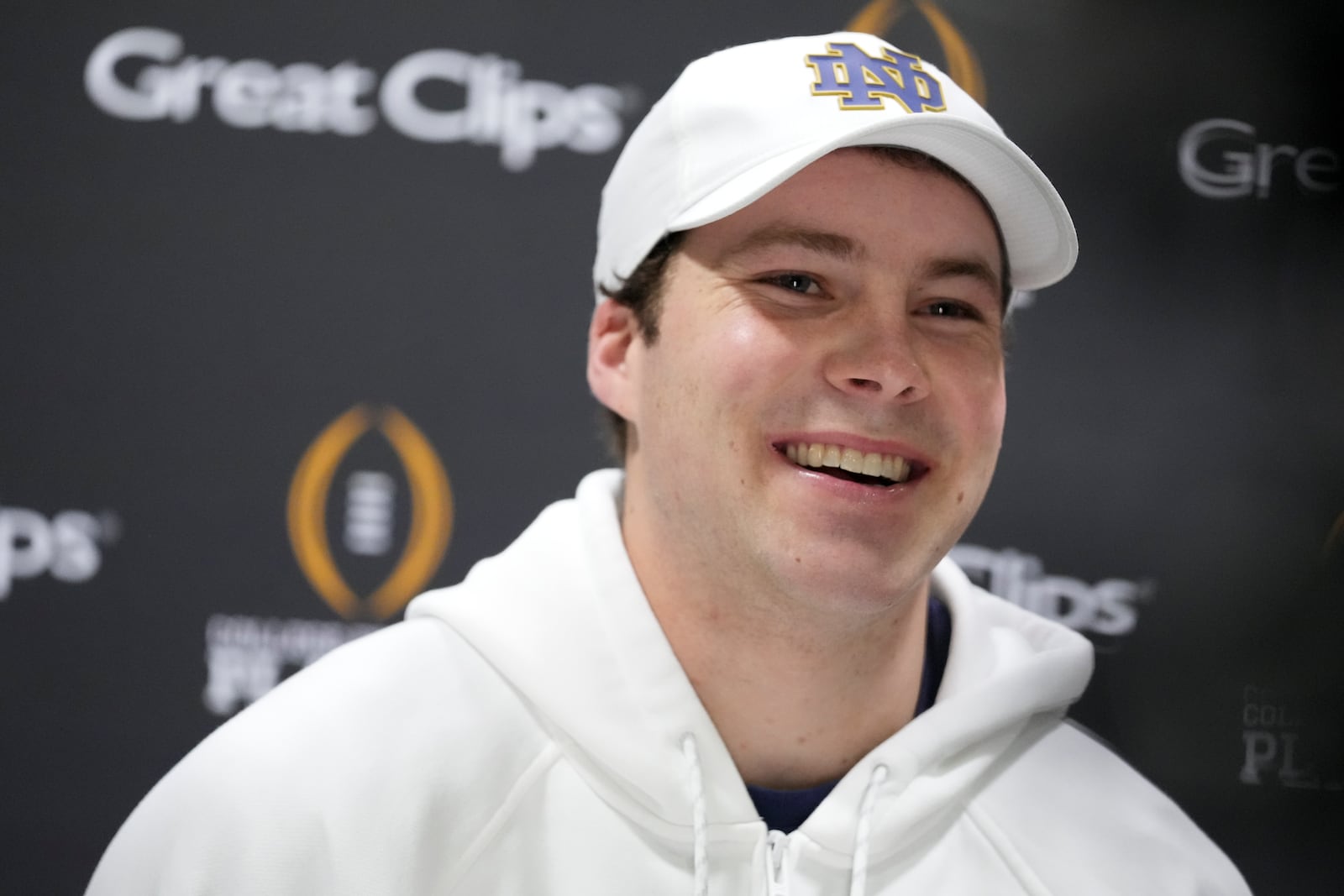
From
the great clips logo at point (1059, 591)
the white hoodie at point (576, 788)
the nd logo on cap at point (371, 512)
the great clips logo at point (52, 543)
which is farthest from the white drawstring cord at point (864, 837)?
the great clips logo at point (52, 543)

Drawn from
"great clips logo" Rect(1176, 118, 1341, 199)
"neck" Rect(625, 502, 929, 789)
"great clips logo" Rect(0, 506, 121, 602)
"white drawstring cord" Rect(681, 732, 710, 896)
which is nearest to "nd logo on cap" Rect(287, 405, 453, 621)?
"great clips logo" Rect(0, 506, 121, 602)

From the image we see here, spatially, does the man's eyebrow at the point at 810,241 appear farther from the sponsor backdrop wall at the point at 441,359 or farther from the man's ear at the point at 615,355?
the sponsor backdrop wall at the point at 441,359

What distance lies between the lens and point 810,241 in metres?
1.32

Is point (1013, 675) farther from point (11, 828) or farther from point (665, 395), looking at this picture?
point (11, 828)

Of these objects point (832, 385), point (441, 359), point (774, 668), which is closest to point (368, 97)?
point (441, 359)

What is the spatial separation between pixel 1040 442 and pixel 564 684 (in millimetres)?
903

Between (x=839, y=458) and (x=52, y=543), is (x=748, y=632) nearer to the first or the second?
(x=839, y=458)

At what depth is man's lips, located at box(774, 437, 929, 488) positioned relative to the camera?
133 cm

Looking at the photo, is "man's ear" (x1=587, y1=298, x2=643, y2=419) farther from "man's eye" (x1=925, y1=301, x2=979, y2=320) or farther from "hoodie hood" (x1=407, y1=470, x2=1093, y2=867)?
"man's eye" (x1=925, y1=301, x2=979, y2=320)

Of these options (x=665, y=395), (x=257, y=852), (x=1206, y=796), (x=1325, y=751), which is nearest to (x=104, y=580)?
(x=257, y=852)

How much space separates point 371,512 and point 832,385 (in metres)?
0.91

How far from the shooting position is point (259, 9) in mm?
1944

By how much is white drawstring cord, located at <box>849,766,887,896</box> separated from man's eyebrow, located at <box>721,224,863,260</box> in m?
0.56

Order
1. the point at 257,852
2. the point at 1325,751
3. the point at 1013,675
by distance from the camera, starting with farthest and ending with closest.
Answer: the point at 1325,751
the point at 1013,675
the point at 257,852
